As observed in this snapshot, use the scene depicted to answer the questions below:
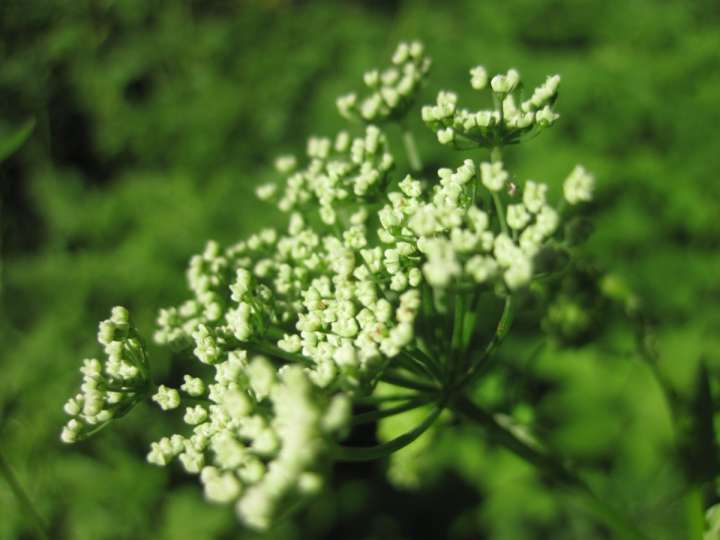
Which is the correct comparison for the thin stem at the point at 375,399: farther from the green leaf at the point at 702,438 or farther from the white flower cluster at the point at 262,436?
the green leaf at the point at 702,438

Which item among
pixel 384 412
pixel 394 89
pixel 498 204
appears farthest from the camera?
pixel 394 89

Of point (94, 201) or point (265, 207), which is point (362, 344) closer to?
point (265, 207)

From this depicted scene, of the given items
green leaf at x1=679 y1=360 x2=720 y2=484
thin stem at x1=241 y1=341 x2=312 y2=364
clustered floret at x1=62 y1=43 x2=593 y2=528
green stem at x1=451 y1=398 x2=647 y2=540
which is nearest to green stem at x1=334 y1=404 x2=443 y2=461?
clustered floret at x1=62 y1=43 x2=593 y2=528

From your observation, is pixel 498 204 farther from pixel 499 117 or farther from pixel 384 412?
pixel 384 412

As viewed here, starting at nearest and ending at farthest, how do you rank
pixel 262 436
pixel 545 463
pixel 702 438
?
pixel 262 436 < pixel 545 463 < pixel 702 438

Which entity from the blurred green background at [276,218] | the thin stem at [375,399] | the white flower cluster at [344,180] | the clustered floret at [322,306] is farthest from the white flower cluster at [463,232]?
the blurred green background at [276,218]

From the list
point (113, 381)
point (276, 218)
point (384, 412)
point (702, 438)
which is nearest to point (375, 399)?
point (384, 412)
